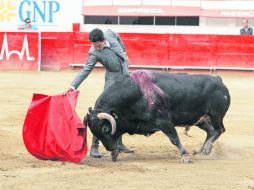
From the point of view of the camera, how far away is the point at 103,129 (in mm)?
7434

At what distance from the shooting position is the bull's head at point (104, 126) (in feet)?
24.1

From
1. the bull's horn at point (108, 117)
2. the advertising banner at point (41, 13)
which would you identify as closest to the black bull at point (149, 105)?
the bull's horn at point (108, 117)

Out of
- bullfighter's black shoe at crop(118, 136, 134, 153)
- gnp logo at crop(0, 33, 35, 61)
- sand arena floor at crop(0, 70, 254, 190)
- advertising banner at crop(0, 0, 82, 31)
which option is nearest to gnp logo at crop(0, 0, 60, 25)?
advertising banner at crop(0, 0, 82, 31)

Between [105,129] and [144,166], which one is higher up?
[105,129]

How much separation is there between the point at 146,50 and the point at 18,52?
3405 mm

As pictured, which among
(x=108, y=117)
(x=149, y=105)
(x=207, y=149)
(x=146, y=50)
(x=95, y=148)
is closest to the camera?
(x=108, y=117)

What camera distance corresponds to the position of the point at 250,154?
26.9 ft

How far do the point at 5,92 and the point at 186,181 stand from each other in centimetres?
857

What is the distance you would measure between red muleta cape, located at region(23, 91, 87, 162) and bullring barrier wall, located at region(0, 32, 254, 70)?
1191 centimetres

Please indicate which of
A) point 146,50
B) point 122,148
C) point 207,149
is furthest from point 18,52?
point 207,149

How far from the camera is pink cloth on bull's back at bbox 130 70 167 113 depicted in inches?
292

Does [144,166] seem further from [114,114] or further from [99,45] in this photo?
[99,45]

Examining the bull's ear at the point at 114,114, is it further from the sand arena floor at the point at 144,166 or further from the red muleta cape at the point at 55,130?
the sand arena floor at the point at 144,166

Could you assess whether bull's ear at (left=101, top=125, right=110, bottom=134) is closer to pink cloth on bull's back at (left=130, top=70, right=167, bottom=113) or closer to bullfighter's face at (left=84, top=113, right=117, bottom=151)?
bullfighter's face at (left=84, top=113, right=117, bottom=151)
